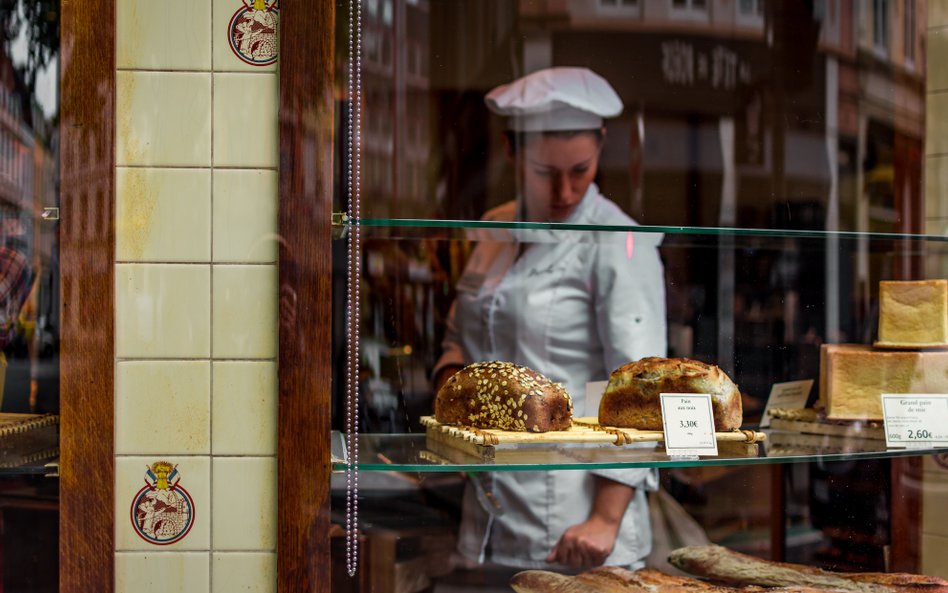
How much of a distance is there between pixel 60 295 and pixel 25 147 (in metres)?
0.23

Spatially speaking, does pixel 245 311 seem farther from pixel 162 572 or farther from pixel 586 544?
pixel 586 544

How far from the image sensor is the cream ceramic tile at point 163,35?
1.30 metres

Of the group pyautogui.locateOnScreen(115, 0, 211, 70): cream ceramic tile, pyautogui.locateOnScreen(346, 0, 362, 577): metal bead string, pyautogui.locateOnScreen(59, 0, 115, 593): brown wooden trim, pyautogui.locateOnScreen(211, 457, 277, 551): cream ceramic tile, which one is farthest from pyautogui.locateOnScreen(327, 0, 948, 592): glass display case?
pyautogui.locateOnScreen(59, 0, 115, 593): brown wooden trim

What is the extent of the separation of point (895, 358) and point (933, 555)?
0.48 m

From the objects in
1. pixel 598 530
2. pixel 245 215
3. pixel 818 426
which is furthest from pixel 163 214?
pixel 598 530

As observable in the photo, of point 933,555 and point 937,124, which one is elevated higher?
point 937,124

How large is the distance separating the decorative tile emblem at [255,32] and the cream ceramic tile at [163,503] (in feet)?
1.90

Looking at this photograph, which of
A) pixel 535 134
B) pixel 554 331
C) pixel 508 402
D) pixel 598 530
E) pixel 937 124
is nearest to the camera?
pixel 508 402

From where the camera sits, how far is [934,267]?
1828 millimetres

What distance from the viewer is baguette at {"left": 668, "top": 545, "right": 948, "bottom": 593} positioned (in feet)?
5.23

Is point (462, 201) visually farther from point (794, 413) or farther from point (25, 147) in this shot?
point (25, 147)

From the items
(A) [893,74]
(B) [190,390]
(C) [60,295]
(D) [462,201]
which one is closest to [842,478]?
(A) [893,74]

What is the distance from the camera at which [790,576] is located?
5.35ft

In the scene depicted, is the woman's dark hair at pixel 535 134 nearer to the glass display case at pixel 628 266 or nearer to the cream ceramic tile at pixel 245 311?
the glass display case at pixel 628 266
